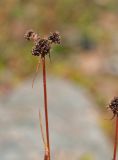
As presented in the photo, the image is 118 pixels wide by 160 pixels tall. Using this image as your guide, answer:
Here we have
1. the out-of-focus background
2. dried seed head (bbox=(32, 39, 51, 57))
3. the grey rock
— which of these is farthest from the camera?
the out-of-focus background

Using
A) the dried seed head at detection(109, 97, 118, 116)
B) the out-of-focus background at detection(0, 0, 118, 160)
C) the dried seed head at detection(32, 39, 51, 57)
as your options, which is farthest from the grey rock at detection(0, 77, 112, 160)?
the dried seed head at detection(32, 39, 51, 57)

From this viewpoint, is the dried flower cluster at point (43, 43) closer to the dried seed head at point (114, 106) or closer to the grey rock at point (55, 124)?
the dried seed head at point (114, 106)

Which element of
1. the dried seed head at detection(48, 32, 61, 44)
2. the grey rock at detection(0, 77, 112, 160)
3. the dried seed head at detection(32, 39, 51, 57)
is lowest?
the grey rock at detection(0, 77, 112, 160)

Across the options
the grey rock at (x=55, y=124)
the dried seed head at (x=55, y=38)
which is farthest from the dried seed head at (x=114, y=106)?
the grey rock at (x=55, y=124)

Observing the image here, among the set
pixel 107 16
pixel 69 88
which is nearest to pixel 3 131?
pixel 69 88

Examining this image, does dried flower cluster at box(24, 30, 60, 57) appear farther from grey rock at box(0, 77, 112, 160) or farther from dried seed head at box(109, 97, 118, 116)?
grey rock at box(0, 77, 112, 160)

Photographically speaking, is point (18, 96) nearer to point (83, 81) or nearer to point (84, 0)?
point (83, 81)

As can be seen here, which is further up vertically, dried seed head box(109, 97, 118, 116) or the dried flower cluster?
the dried flower cluster
